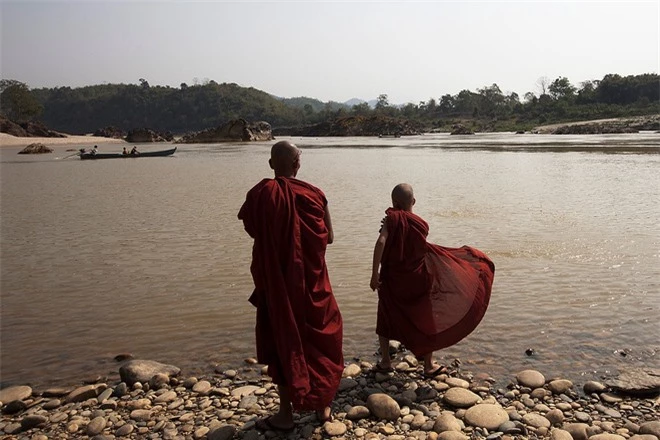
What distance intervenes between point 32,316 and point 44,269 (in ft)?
6.57

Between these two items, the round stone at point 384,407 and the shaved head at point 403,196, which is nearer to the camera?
the round stone at point 384,407

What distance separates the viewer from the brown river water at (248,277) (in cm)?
487

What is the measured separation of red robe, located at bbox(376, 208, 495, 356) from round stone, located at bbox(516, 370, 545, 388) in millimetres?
533

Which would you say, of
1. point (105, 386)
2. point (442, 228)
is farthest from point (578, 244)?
point (105, 386)

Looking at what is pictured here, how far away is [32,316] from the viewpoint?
5.99 metres

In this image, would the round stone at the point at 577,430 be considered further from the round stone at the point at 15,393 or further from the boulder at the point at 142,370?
the round stone at the point at 15,393

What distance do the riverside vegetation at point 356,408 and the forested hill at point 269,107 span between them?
82.2 meters

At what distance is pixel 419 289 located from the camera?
4.29 metres

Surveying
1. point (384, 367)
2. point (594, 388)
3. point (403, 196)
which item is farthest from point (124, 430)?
point (594, 388)

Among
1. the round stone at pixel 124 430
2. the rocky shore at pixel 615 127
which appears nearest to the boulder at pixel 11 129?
the rocky shore at pixel 615 127

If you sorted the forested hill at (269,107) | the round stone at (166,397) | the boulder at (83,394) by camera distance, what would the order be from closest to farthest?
the round stone at (166,397) < the boulder at (83,394) < the forested hill at (269,107)

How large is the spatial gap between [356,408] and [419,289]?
110 cm

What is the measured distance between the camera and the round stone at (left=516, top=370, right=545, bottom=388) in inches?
161

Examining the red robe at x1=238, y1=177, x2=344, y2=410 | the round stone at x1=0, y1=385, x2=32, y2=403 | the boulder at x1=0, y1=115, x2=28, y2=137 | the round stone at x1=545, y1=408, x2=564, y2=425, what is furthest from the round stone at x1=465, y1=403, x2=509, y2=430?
the boulder at x1=0, y1=115, x2=28, y2=137
